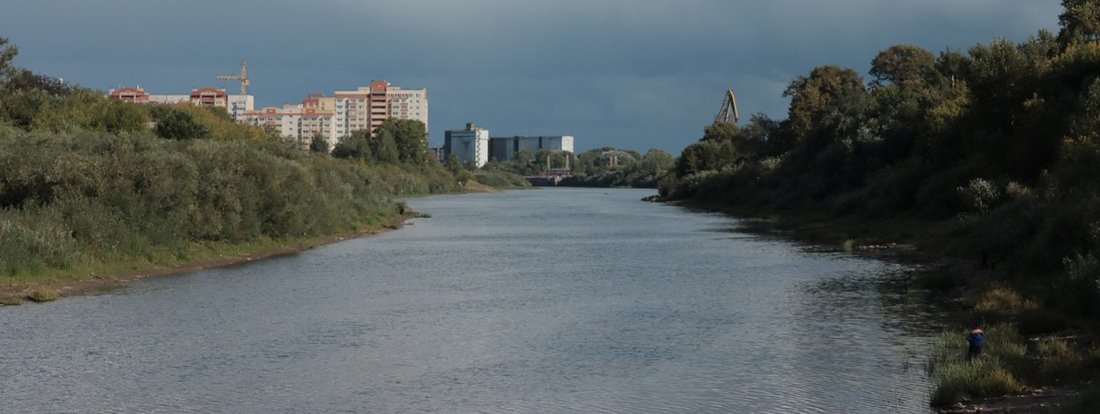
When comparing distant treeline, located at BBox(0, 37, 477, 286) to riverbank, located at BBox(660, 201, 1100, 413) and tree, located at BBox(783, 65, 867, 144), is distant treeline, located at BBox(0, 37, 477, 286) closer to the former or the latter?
riverbank, located at BBox(660, 201, 1100, 413)

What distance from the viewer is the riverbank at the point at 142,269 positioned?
111ft

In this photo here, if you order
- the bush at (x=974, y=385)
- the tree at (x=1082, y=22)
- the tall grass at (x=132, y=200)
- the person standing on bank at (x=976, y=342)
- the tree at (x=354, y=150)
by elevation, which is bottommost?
the bush at (x=974, y=385)

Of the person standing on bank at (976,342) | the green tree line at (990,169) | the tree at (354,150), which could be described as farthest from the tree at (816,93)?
the person standing on bank at (976,342)

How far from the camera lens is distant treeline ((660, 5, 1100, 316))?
3125 cm

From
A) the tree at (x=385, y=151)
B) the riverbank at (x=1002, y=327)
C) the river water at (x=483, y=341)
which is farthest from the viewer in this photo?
the tree at (x=385, y=151)

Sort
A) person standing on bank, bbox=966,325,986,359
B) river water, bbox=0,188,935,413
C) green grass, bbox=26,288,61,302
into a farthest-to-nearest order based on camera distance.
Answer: green grass, bbox=26,288,61,302 < person standing on bank, bbox=966,325,986,359 < river water, bbox=0,188,935,413

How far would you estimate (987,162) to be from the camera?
183 feet

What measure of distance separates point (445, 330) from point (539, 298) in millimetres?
7201

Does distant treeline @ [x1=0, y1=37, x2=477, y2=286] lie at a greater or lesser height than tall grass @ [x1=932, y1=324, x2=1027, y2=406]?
greater

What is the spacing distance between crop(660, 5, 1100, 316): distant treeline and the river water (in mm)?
3430

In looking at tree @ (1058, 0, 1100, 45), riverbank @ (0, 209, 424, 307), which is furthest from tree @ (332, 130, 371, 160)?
tree @ (1058, 0, 1100, 45)

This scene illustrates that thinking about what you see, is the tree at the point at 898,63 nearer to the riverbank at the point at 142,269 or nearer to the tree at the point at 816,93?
the tree at the point at 816,93

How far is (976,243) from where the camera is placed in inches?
1703

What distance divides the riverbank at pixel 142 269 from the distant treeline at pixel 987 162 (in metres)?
25.5
